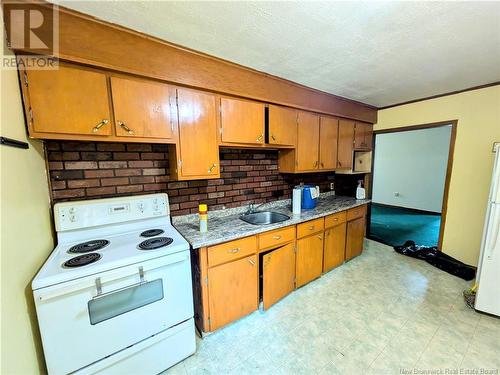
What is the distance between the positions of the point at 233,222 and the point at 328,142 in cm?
173

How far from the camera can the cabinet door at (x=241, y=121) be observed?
1.84 metres

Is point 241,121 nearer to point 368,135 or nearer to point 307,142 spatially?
point 307,142

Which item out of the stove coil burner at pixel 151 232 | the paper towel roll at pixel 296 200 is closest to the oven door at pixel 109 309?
the stove coil burner at pixel 151 232

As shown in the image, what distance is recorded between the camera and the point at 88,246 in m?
1.38

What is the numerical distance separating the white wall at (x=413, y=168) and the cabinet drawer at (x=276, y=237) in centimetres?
386

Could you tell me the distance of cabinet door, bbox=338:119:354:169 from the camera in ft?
9.45

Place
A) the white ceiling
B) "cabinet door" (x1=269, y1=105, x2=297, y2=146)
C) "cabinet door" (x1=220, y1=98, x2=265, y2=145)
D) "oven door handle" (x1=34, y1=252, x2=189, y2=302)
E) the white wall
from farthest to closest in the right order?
the white wall < "cabinet door" (x1=269, y1=105, x2=297, y2=146) < "cabinet door" (x1=220, y1=98, x2=265, y2=145) < the white ceiling < "oven door handle" (x1=34, y1=252, x2=189, y2=302)

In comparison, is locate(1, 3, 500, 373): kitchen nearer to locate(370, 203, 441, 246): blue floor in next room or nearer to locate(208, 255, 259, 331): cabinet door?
locate(208, 255, 259, 331): cabinet door

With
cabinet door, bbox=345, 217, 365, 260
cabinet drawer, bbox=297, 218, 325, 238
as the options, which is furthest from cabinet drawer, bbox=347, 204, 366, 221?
cabinet drawer, bbox=297, 218, 325, 238

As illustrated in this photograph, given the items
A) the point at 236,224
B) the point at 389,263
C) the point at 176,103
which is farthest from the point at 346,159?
the point at 176,103

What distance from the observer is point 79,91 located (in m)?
1.25

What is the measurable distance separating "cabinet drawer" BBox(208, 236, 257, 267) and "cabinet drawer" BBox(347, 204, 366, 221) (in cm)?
163

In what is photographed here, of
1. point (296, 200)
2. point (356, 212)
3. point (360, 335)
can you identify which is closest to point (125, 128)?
point (296, 200)

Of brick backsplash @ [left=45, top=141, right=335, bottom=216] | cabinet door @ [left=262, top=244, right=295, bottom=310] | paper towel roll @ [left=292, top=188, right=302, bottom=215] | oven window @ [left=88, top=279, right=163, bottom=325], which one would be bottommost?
cabinet door @ [left=262, top=244, right=295, bottom=310]
